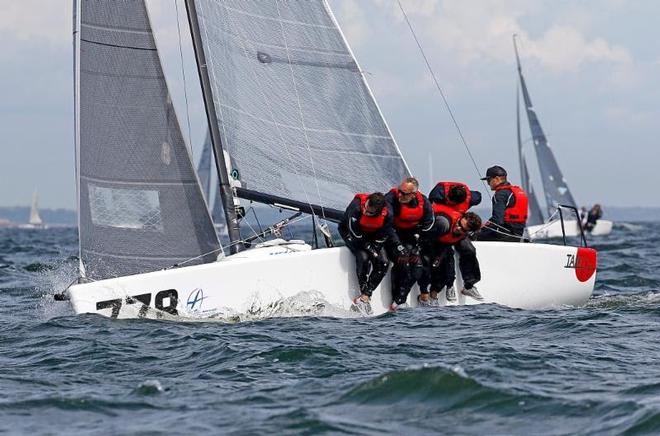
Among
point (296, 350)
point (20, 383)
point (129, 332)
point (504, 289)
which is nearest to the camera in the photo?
point (20, 383)

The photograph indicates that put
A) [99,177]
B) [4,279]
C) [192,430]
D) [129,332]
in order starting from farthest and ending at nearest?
[4,279] < [99,177] < [129,332] < [192,430]

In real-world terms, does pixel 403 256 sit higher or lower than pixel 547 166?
lower

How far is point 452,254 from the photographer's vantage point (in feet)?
32.8

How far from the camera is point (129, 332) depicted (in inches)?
332

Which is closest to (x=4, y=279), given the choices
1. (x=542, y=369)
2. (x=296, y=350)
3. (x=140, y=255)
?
(x=140, y=255)

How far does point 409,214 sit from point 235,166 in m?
1.65

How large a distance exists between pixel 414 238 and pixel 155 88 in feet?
8.20

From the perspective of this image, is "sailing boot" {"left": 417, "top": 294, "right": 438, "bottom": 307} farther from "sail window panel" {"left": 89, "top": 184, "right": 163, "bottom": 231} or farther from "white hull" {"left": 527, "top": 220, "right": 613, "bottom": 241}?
"white hull" {"left": 527, "top": 220, "right": 613, "bottom": 241}

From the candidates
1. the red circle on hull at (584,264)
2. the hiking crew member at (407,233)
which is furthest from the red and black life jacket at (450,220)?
the red circle on hull at (584,264)

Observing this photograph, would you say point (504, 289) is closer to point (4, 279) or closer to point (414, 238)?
point (414, 238)

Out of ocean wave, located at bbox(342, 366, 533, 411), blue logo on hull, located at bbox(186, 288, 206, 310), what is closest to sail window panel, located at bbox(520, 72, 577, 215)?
blue logo on hull, located at bbox(186, 288, 206, 310)

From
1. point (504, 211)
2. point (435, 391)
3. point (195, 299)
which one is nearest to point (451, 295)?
point (504, 211)

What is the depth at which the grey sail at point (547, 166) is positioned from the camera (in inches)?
1609

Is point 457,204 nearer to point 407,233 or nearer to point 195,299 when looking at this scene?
point 407,233
